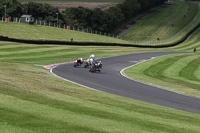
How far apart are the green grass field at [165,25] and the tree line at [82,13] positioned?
8.80 metres

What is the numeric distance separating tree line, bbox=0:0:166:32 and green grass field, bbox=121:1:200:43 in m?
8.80

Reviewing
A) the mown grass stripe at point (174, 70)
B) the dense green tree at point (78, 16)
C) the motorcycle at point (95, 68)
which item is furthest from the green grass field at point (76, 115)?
the dense green tree at point (78, 16)

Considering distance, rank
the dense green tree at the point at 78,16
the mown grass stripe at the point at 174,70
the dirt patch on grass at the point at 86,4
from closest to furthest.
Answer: the mown grass stripe at the point at 174,70, the dense green tree at the point at 78,16, the dirt patch on grass at the point at 86,4

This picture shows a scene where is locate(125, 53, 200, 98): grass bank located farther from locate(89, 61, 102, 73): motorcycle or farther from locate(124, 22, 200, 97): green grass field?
locate(89, 61, 102, 73): motorcycle

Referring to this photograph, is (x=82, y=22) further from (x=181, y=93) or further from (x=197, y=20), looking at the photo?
(x=181, y=93)

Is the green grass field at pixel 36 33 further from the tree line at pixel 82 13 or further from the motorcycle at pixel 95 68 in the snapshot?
the motorcycle at pixel 95 68

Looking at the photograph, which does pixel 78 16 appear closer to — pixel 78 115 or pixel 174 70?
pixel 174 70

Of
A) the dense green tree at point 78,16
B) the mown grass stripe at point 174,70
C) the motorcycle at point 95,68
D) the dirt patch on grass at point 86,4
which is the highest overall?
the dirt patch on grass at point 86,4

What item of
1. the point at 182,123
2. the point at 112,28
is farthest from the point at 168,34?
the point at 182,123

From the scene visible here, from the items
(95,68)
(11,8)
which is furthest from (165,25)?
(95,68)

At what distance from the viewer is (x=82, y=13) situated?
469 ft

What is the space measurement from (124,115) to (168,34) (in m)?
119

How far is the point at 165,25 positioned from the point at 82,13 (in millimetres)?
33610

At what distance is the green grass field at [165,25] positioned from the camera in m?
127
